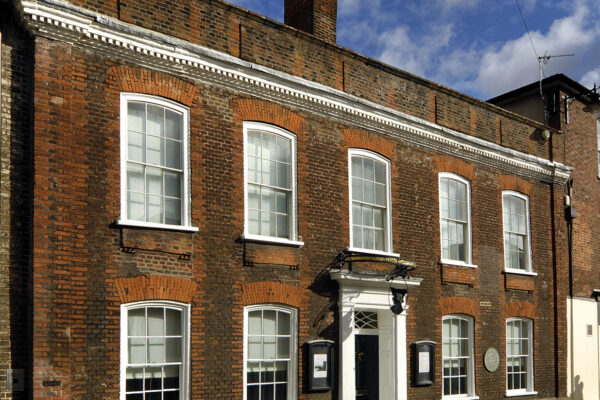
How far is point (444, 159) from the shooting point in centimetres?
1688

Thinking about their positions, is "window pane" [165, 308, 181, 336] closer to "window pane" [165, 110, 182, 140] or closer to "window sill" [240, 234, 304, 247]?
"window sill" [240, 234, 304, 247]

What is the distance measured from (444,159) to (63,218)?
9412mm

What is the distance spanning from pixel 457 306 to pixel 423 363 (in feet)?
5.90

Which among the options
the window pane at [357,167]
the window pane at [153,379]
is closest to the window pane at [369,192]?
the window pane at [357,167]

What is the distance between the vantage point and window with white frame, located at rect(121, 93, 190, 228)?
11328 millimetres

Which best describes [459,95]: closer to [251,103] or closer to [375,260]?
[375,260]

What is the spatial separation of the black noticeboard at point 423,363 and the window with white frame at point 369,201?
7.23 ft

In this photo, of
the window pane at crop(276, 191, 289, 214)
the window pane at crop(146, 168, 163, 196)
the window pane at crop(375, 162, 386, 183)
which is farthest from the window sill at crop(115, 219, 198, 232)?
the window pane at crop(375, 162, 386, 183)

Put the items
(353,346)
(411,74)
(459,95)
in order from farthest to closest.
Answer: (459,95) < (411,74) < (353,346)

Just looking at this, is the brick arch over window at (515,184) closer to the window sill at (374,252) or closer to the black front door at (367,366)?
the window sill at (374,252)

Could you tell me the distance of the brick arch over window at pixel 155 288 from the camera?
10.9m

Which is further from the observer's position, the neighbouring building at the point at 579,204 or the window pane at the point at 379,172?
the neighbouring building at the point at 579,204

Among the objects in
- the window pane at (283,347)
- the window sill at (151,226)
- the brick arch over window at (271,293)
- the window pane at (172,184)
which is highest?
the window pane at (172,184)

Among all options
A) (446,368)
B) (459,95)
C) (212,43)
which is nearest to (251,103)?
(212,43)
